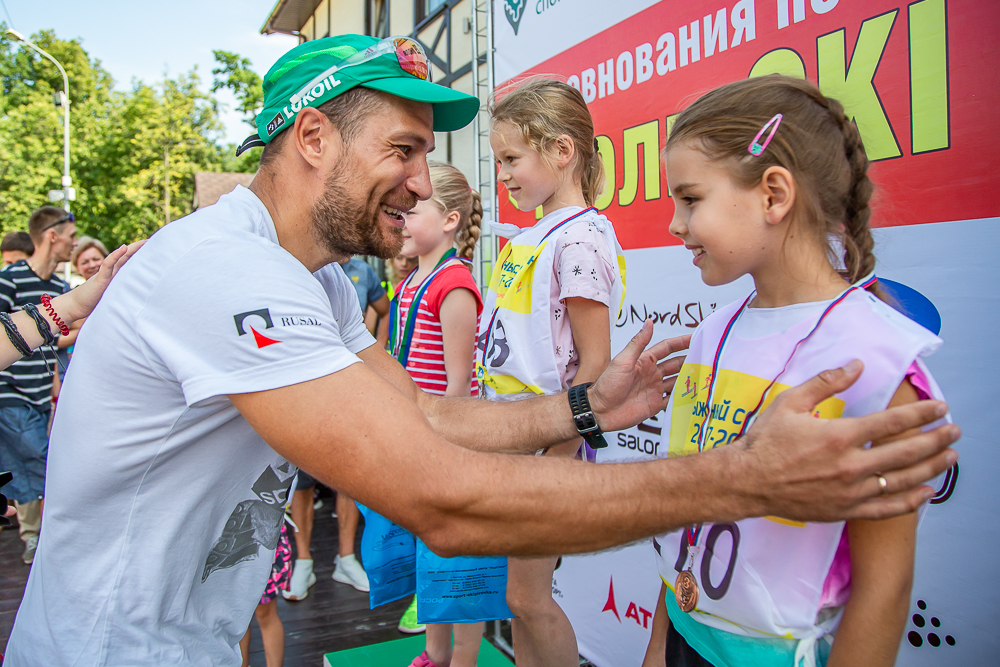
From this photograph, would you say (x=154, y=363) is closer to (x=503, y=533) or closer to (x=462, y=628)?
(x=503, y=533)

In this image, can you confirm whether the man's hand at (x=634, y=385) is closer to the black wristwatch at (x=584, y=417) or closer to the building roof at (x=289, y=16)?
the black wristwatch at (x=584, y=417)

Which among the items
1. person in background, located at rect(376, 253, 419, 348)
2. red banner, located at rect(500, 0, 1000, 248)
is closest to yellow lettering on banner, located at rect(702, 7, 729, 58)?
red banner, located at rect(500, 0, 1000, 248)

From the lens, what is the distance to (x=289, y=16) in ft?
44.3

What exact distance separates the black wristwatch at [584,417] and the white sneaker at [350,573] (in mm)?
2843

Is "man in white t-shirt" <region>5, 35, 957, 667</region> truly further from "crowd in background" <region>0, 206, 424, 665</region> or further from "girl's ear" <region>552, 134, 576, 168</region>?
"crowd in background" <region>0, 206, 424, 665</region>

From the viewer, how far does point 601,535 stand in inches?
39.5

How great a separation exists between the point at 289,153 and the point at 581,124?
1061 millimetres

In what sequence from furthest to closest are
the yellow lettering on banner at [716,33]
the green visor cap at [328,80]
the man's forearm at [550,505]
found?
the yellow lettering on banner at [716,33] < the green visor cap at [328,80] < the man's forearm at [550,505]

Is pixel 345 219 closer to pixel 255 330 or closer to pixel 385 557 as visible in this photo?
pixel 255 330

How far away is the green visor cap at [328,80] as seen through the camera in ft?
4.71

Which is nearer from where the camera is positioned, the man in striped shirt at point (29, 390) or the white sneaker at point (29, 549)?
the man in striped shirt at point (29, 390)

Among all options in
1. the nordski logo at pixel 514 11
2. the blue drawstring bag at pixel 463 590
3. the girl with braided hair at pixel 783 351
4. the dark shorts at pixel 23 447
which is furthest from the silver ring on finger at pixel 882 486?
the dark shorts at pixel 23 447

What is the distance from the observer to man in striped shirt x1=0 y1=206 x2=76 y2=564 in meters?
4.62

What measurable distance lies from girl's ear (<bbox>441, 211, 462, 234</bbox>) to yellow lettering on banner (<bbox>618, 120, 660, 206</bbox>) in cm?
77
